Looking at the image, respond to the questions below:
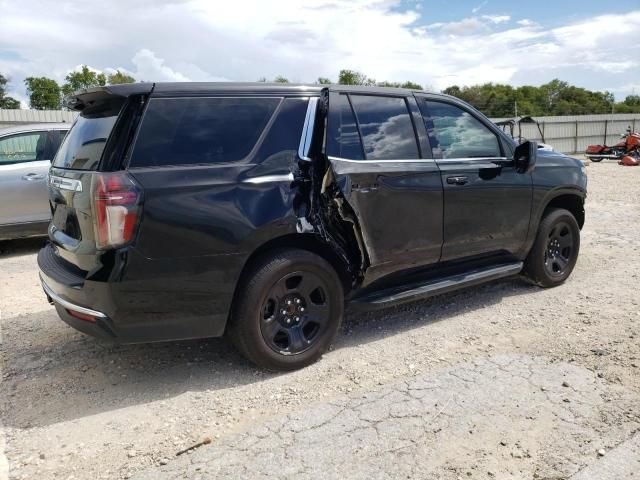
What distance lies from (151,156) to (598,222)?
7.88 m

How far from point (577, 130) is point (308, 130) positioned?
3042 centimetres

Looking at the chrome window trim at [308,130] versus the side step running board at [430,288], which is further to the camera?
the side step running board at [430,288]

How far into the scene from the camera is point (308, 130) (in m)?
3.63

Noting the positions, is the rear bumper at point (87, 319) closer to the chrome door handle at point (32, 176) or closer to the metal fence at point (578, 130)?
A: the chrome door handle at point (32, 176)

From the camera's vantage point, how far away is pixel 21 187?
7.14 meters

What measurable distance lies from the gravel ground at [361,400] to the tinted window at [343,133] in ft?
4.77

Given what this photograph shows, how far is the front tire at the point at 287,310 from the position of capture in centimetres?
337

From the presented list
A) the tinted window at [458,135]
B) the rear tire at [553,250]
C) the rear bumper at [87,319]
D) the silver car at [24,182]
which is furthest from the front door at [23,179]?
the rear tire at [553,250]

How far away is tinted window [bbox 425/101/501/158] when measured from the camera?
4.31 m

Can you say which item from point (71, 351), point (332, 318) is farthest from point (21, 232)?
point (332, 318)

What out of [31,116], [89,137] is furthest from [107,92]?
[31,116]

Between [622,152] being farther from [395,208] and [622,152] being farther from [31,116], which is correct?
[31,116]

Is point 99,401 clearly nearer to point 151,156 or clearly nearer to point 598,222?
point 151,156

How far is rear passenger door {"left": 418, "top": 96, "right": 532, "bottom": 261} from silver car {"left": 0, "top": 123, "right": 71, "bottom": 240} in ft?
17.8
